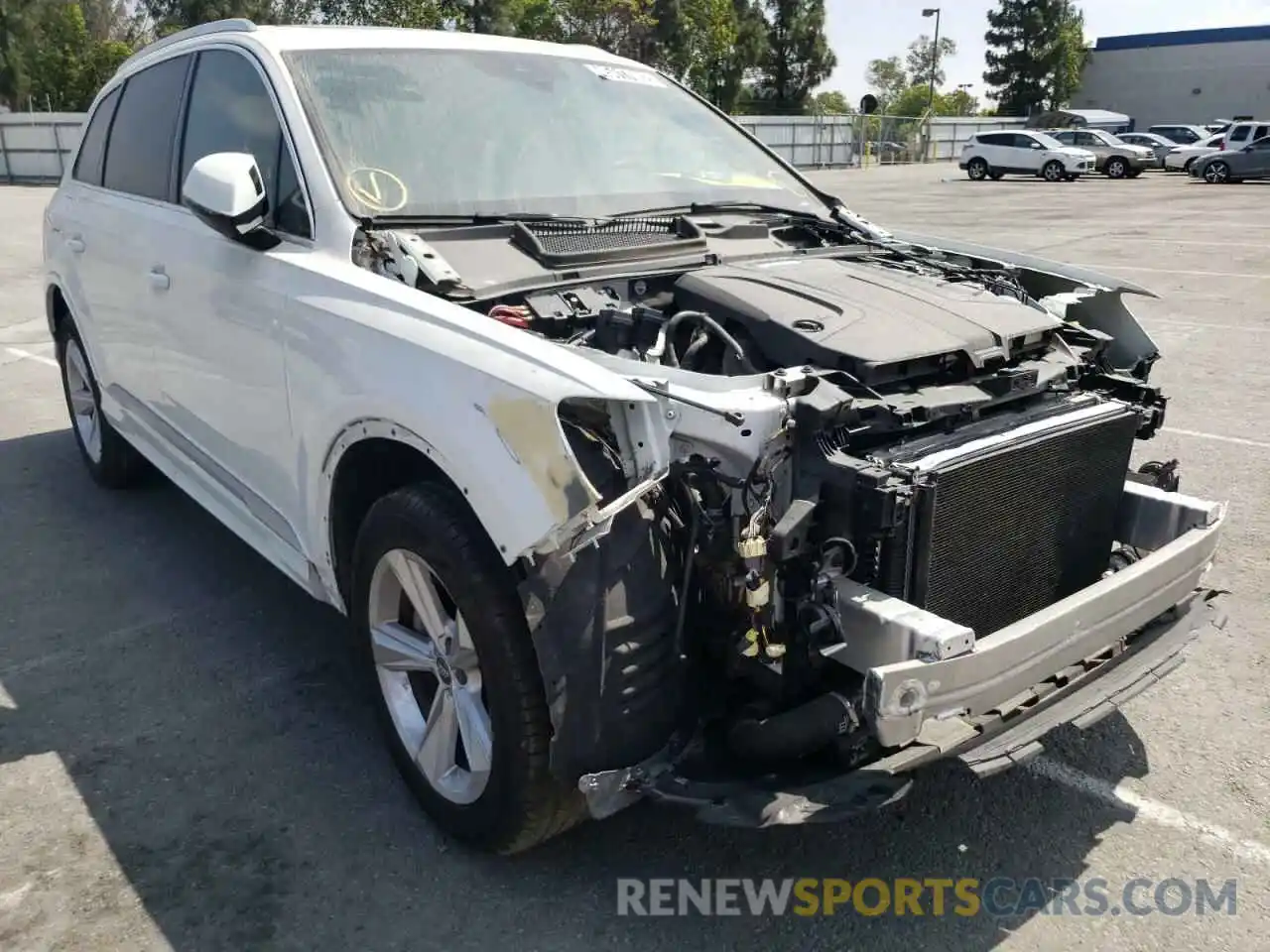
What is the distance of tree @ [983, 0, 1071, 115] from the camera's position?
2456 inches

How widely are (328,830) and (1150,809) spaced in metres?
2.25

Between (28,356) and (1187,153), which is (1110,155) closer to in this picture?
(1187,153)

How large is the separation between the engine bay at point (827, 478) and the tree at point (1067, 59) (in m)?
66.7

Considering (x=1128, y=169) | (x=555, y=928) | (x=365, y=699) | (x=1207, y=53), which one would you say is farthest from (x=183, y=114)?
(x=1207, y=53)

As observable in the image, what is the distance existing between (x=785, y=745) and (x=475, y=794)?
81 centimetres

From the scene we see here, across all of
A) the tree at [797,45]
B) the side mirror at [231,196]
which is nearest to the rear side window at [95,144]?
the side mirror at [231,196]

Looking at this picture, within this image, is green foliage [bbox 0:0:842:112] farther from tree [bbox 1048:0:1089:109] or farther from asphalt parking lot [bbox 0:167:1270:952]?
asphalt parking lot [bbox 0:167:1270:952]

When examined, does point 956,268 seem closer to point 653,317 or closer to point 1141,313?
point 653,317

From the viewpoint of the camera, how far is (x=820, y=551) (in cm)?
241

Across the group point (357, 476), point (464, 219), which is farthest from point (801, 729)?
point (464, 219)

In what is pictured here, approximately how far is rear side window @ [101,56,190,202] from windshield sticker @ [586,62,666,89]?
159 centimetres

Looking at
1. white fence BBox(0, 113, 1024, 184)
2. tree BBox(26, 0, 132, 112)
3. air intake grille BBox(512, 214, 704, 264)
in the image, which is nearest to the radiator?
air intake grille BBox(512, 214, 704, 264)

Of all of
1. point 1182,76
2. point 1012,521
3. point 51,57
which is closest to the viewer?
point 1012,521

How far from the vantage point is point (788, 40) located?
205 ft
